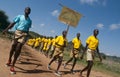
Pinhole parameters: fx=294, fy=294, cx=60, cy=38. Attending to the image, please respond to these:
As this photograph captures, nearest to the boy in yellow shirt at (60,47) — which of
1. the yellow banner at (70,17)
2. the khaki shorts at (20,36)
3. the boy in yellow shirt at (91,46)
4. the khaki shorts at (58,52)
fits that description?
the khaki shorts at (58,52)

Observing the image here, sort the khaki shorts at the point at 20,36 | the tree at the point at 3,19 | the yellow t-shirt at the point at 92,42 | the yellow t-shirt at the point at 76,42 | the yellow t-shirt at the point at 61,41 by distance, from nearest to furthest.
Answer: the khaki shorts at the point at 20,36 < the yellow t-shirt at the point at 92,42 < the yellow t-shirt at the point at 61,41 < the yellow t-shirt at the point at 76,42 < the tree at the point at 3,19

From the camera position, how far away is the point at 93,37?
1293 cm

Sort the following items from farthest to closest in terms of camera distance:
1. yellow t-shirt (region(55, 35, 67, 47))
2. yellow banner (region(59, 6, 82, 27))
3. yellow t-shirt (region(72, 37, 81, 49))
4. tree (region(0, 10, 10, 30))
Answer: tree (region(0, 10, 10, 30)) → yellow t-shirt (region(72, 37, 81, 49)) → yellow banner (region(59, 6, 82, 27)) → yellow t-shirt (region(55, 35, 67, 47))

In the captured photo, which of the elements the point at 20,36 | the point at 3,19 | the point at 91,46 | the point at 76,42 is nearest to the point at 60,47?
the point at 91,46

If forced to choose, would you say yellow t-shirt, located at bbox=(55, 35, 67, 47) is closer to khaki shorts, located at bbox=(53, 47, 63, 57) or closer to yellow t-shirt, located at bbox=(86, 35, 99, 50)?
khaki shorts, located at bbox=(53, 47, 63, 57)

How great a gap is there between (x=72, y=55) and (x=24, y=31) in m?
6.07

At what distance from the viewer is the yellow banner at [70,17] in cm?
1617

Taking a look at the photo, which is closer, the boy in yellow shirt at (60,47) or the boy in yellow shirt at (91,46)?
the boy in yellow shirt at (91,46)

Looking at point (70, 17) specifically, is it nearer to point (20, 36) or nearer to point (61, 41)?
point (61, 41)

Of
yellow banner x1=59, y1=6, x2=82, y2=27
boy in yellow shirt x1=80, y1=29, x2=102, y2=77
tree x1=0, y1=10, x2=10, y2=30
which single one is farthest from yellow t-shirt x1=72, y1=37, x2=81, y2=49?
tree x1=0, y1=10, x2=10, y2=30

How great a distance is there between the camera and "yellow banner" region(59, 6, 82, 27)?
16172mm

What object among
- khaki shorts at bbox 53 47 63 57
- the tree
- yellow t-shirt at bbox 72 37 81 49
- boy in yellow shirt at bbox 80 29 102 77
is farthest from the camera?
the tree

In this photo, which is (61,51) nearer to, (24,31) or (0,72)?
(24,31)

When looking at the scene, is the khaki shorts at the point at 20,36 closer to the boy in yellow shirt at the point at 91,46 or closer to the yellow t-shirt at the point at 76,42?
the boy in yellow shirt at the point at 91,46
